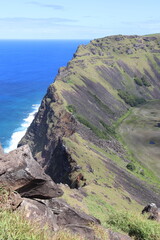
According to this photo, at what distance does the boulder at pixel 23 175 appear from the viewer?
686 inches

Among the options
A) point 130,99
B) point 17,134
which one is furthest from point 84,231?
point 130,99

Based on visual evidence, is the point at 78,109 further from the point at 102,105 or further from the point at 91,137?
the point at 102,105

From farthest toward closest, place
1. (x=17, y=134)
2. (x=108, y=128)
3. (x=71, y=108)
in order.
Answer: (x=17, y=134)
(x=108, y=128)
(x=71, y=108)

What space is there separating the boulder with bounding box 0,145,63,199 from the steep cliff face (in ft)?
46.1

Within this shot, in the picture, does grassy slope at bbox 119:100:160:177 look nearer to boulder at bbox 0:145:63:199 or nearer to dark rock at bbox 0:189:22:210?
boulder at bbox 0:145:63:199

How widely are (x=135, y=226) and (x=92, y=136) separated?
7539 centimetres

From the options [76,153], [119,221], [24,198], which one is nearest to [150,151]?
[76,153]

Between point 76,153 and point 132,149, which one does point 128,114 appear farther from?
point 76,153

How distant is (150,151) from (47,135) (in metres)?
42.3

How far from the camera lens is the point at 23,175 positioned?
58.2 feet

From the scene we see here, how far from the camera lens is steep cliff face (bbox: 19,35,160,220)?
2262 inches

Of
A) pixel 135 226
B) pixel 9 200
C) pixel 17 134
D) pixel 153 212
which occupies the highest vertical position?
pixel 17 134

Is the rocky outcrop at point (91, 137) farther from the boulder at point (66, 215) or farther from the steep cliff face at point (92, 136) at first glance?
the boulder at point (66, 215)

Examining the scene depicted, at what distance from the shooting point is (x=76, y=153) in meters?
65.9
